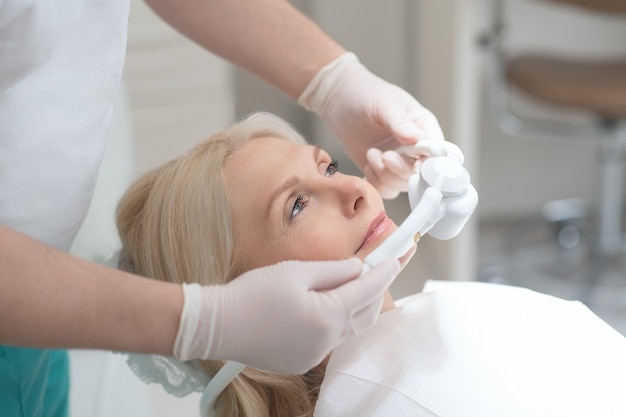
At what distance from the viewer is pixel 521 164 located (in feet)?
10.4

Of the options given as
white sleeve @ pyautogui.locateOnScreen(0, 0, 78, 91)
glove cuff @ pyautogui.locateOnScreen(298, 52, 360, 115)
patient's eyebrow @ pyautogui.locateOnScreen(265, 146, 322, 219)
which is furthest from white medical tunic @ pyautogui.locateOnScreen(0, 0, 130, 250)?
glove cuff @ pyautogui.locateOnScreen(298, 52, 360, 115)

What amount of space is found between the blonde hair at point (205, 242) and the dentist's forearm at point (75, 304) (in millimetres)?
280

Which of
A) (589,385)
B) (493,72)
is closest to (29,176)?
(589,385)

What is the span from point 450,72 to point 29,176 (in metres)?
1.54

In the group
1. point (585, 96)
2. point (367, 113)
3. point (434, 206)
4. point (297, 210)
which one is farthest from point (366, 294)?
point (585, 96)

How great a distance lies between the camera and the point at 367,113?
4.12 feet

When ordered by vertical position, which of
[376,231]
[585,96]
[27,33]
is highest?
[27,33]

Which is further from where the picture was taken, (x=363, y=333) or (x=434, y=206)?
(x=363, y=333)

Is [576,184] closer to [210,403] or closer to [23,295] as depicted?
[210,403]

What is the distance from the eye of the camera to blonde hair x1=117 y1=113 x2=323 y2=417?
1.07 metres

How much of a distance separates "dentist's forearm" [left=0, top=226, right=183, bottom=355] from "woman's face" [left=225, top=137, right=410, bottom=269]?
0.28 m

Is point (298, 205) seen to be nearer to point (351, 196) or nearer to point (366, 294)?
point (351, 196)

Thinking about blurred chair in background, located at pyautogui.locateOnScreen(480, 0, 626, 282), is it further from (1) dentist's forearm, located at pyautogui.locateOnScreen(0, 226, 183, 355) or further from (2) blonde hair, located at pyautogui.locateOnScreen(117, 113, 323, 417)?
(1) dentist's forearm, located at pyautogui.locateOnScreen(0, 226, 183, 355)

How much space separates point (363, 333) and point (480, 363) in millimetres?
154
